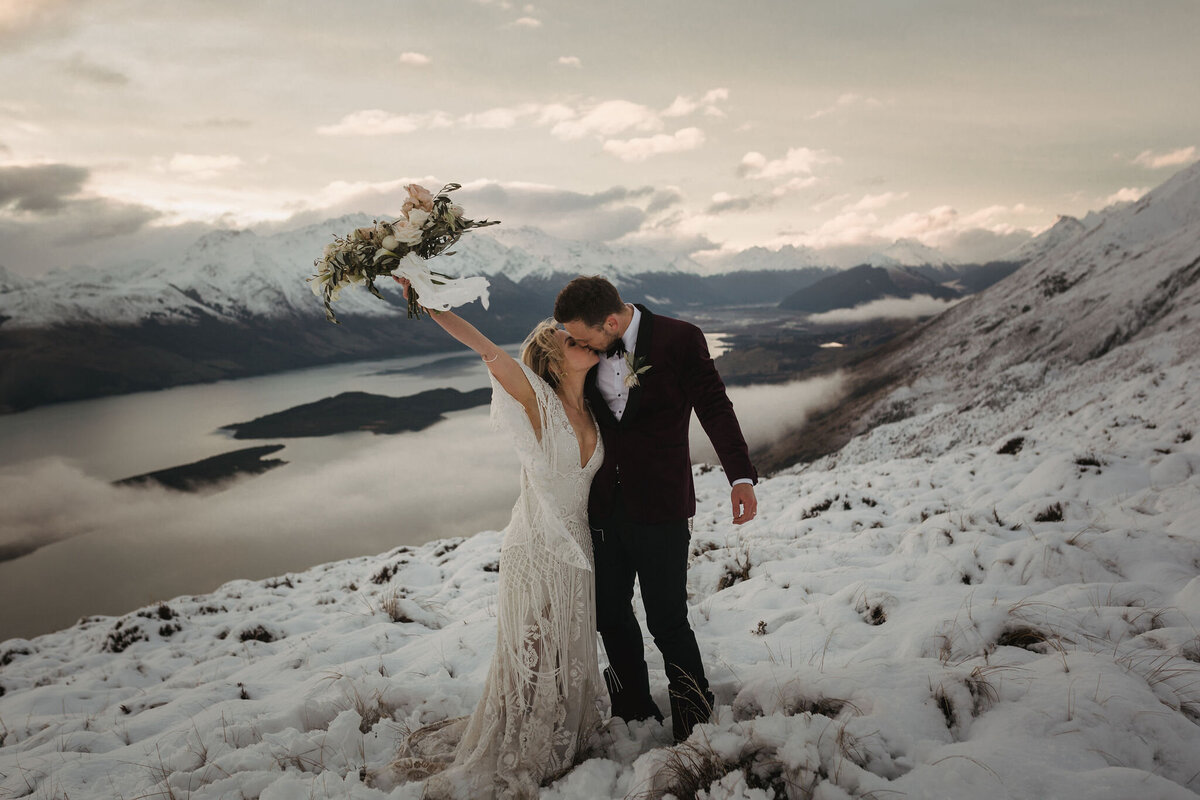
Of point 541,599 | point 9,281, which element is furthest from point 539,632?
point 9,281

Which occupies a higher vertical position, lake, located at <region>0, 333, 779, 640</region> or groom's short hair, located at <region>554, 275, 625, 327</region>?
groom's short hair, located at <region>554, 275, 625, 327</region>

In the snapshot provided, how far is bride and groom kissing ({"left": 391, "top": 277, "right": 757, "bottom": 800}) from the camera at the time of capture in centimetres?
300

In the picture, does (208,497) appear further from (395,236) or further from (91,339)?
(91,339)

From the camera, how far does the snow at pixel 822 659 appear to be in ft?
7.37

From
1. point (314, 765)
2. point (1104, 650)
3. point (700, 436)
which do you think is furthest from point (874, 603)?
point (700, 436)

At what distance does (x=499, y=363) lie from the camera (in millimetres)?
2893

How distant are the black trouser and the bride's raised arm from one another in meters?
0.79

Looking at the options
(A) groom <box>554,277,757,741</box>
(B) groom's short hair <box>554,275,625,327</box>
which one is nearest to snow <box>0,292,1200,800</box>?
(A) groom <box>554,277,757,741</box>

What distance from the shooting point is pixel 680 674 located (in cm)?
317

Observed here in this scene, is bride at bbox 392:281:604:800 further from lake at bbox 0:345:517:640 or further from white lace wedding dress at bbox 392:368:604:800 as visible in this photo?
lake at bbox 0:345:517:640

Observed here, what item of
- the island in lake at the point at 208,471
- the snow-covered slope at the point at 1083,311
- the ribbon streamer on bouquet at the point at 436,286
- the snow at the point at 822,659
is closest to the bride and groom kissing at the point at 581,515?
the ribbon streamer on bouquet at the point at 436,286

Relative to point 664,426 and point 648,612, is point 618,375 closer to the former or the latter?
point 664,426

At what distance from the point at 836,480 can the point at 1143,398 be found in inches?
217

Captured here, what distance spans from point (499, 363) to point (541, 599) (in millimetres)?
1433
